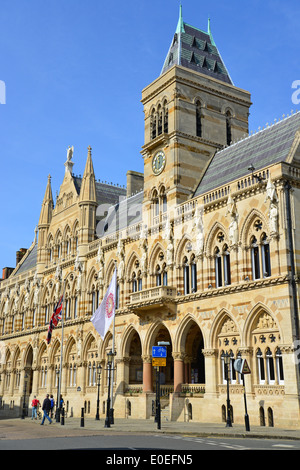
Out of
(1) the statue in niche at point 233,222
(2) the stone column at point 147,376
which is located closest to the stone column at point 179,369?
(2) the stone column at point 147,376

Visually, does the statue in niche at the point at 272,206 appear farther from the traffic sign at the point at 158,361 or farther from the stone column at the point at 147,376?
the stone column at the point at 147,376

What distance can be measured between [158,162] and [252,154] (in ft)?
29.8

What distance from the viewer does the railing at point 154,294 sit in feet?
124

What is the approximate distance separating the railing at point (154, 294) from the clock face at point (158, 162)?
10.2m

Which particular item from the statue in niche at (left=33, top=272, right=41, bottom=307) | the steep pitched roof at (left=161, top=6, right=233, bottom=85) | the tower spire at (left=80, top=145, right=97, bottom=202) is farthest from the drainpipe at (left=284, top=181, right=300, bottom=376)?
the statue in niche at (left=33, top=272, right=41, bottom=307)

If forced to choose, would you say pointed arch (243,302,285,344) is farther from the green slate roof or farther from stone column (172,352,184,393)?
the green slate roof

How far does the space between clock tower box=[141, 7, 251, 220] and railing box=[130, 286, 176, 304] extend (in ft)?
21.8

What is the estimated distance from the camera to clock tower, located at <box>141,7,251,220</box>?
42.4 metres

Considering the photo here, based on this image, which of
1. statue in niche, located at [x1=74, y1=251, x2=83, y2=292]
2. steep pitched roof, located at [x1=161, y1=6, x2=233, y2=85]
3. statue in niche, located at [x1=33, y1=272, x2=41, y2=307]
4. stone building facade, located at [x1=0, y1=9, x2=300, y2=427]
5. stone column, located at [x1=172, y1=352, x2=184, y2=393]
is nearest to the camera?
stone building facade, located at [x1=0, y1=9, x2=300, y2=427]

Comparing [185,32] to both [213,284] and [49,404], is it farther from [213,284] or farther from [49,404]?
[49,404]

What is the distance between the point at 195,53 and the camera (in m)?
47.8

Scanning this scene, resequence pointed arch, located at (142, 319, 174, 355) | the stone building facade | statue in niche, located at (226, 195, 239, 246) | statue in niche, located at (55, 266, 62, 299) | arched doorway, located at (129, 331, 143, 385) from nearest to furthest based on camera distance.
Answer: the stone building facade < statue in niche, located at (226, 195, 239, 246) < pointed arch, located at (142, 319, 174, 355) < arched doorway, located at (129, 331, 143, 385) < statue in niche, located at (55, 266, 62, 299)

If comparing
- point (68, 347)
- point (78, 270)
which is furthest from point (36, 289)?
point (78, 270)
